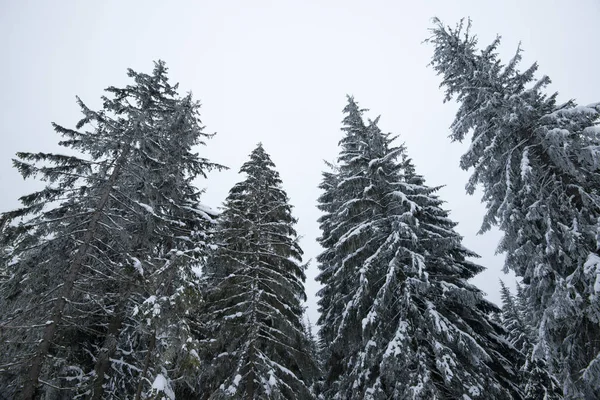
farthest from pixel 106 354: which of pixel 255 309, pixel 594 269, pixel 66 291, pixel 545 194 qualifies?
pixel 545 194

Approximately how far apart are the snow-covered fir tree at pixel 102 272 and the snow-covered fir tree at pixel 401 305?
5.74 meters

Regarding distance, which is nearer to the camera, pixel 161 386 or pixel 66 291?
pixel 161 386

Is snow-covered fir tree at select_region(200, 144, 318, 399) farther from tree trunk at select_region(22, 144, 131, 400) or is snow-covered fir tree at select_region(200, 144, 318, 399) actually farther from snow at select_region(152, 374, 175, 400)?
tree trunk at select_region(22, 144, 131, 400)

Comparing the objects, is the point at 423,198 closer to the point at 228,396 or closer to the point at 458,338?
the point at 458,338

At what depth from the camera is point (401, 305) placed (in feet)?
34.6

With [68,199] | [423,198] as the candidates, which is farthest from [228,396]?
[423,198]

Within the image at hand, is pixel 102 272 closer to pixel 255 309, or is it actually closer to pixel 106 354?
pixel 106 354

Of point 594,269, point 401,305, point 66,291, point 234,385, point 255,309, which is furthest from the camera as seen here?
point 255,309

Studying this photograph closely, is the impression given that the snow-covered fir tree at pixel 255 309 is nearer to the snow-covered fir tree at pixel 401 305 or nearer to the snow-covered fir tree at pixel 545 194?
the snow-covered fir tree at pixel 401 305

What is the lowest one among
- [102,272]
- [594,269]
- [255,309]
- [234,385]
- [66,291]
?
[234,385]

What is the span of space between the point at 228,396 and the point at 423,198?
34.7 ft

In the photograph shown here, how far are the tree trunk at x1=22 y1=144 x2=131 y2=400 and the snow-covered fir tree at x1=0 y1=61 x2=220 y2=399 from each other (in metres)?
0.03

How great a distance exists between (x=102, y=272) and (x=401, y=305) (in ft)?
34.2

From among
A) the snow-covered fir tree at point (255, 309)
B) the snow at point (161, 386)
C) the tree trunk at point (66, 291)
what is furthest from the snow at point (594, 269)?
the tree trunk at point (66, 291)
